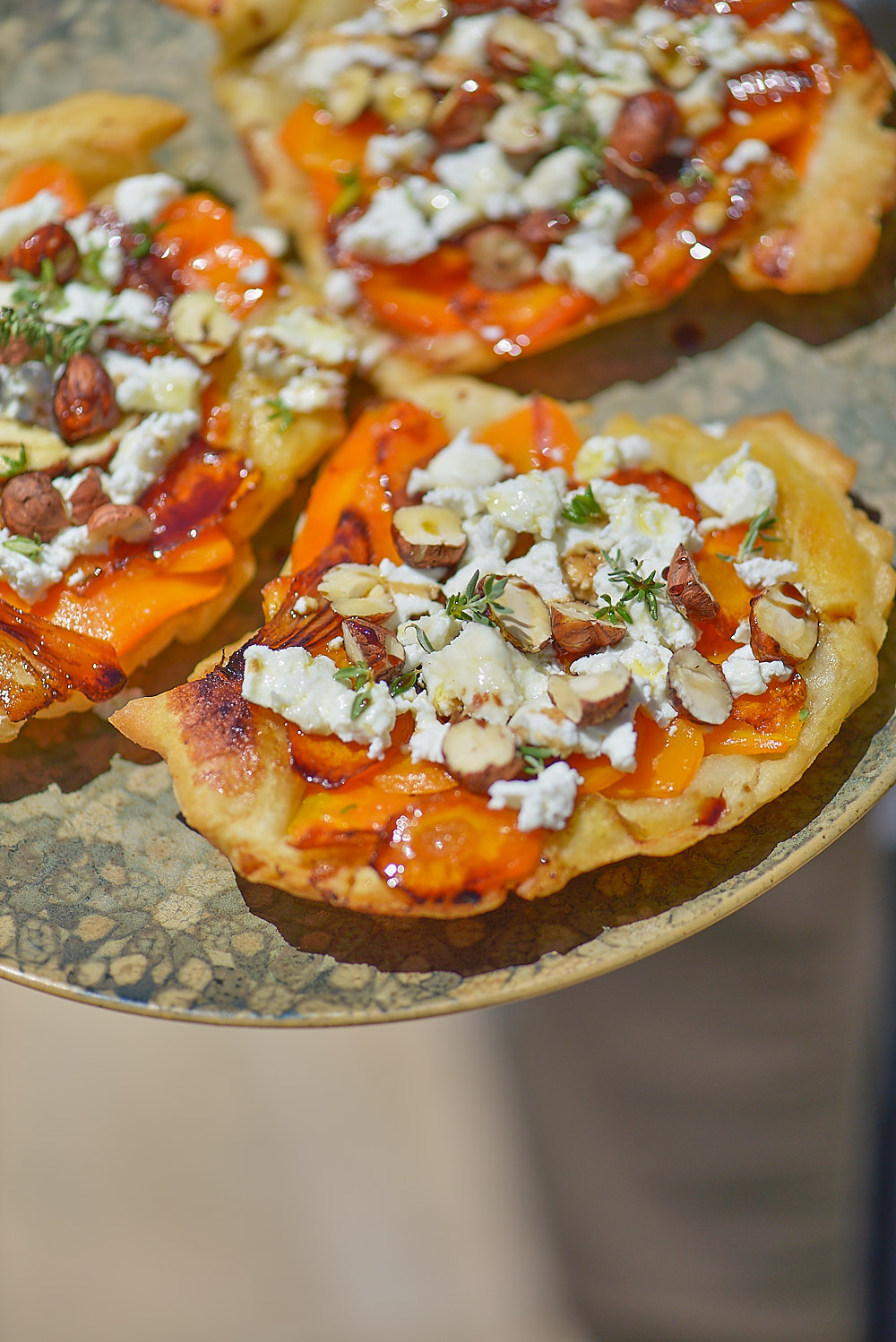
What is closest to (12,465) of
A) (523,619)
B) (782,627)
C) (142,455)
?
(142,455)

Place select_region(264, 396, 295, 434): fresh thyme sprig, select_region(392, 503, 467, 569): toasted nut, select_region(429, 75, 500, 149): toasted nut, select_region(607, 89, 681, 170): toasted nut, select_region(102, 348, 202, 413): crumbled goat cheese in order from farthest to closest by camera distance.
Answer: select_region(429, 75, 500, 149): toasted nut
select_region(607, 89, 681, 170): toasted nut
select_region(264, 396, 295, 434): fresh thyme sprig
select_region(102, 348, 202, 413): crumbled goat cheese
select_region(392, 503, 467, 569): toasted nut

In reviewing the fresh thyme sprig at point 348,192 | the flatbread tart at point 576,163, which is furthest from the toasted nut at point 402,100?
the fresh thyme sprig at point 348,192

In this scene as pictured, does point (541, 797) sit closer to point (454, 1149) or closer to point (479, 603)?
point (479, 603)

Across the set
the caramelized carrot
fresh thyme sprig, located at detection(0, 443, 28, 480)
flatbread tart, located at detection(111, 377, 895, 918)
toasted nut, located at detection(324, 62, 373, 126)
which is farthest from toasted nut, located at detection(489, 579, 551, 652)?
the caramelized carrot

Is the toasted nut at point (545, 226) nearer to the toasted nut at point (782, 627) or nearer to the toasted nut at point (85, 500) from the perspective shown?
the toasted nut at point (782, 627)

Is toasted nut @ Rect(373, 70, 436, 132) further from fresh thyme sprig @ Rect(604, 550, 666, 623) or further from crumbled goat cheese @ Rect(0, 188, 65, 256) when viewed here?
fresh thyme sprig @ Rect(604, 550, 666, 623)

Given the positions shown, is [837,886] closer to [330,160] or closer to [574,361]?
[574,361]

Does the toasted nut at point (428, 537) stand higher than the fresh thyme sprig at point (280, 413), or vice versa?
the fresh thyme sprig at point (280, 413)
